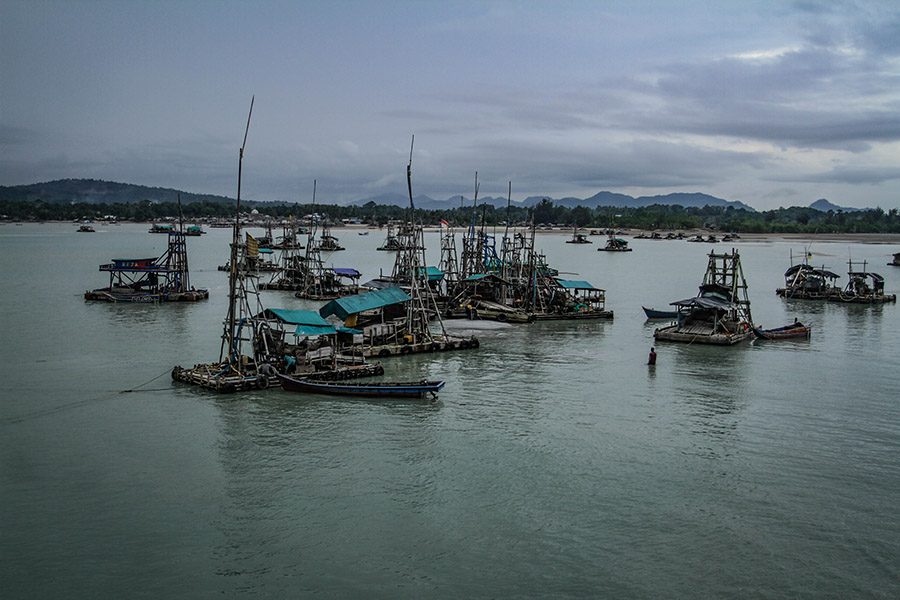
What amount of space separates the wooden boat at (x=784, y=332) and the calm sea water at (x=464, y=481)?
5.21 m

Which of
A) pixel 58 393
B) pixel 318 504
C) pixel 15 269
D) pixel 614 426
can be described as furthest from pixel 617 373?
pixel 15 269

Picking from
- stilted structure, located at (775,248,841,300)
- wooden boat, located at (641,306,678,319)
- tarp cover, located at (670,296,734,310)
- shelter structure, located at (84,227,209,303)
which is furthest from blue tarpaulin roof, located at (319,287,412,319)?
stilted structure, located at (775,248,841,300)

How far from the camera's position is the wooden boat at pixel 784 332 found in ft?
119

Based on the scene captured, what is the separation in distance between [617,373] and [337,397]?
38.5ft

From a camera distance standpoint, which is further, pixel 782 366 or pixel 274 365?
pixel 782 366

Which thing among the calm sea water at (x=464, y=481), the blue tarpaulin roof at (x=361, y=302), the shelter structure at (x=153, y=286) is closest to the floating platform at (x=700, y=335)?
the calm sea water at (x=464, y=481)

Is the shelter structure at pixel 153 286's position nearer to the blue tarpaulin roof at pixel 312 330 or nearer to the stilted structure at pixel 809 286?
the blue tarpaulin roof at pixel 312 330

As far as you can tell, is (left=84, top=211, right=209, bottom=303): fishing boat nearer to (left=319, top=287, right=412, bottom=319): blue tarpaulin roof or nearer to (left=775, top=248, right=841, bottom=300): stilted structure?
(left=319, top=287, right=412, bottom=319): blue tarpaulin roof

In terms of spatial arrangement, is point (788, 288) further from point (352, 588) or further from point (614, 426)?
point (352, 588)

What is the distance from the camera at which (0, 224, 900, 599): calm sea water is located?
13.4 m

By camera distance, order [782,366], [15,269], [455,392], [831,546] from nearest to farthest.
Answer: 1. [831,546]
2. [455,392]
3. [782,366]
4. [15,269]

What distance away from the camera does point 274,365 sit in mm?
24312

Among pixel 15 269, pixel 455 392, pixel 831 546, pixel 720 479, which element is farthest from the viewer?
pixel 15 269

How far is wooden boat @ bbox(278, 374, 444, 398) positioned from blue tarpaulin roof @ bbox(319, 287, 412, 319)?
258 inches
